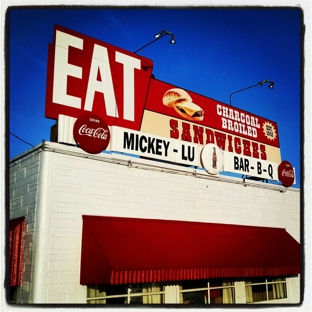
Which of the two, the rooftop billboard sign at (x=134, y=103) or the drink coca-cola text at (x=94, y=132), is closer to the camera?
the drink coca-cola text at (x=94, y=132)

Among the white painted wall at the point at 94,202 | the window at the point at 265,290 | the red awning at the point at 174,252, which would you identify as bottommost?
the window at the point at 265,290

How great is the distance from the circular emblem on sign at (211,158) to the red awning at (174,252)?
161 cm

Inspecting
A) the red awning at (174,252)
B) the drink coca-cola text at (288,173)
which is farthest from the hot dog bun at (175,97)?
the drink coca-cola text at (288,173)

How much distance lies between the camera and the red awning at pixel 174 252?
897 centimetres

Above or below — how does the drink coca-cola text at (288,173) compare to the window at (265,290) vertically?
above

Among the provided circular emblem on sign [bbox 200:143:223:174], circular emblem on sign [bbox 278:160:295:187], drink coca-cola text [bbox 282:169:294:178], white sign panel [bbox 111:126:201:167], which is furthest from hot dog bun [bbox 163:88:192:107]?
drink coca-cola text [bbox 282:169:294:178]

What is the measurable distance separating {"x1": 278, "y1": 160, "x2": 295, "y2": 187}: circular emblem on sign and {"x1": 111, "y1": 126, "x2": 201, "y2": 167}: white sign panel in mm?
3490

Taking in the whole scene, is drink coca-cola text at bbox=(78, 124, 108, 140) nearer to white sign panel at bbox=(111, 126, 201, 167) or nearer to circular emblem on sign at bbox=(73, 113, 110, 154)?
circular emblem on sign at bbox=(73, 113, 110, 154)

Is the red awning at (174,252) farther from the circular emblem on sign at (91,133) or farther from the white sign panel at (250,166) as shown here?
the white sign panel at (250,166)

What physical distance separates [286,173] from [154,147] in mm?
5409

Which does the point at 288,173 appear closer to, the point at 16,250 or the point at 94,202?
the point at 94,202

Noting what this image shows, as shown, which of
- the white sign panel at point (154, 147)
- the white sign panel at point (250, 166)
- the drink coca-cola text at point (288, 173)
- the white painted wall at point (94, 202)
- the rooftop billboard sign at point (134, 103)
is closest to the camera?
the white painted wall at point (94, 202)

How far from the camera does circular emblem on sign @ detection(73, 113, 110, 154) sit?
984cm

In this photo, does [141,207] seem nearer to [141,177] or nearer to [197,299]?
[141,177]
